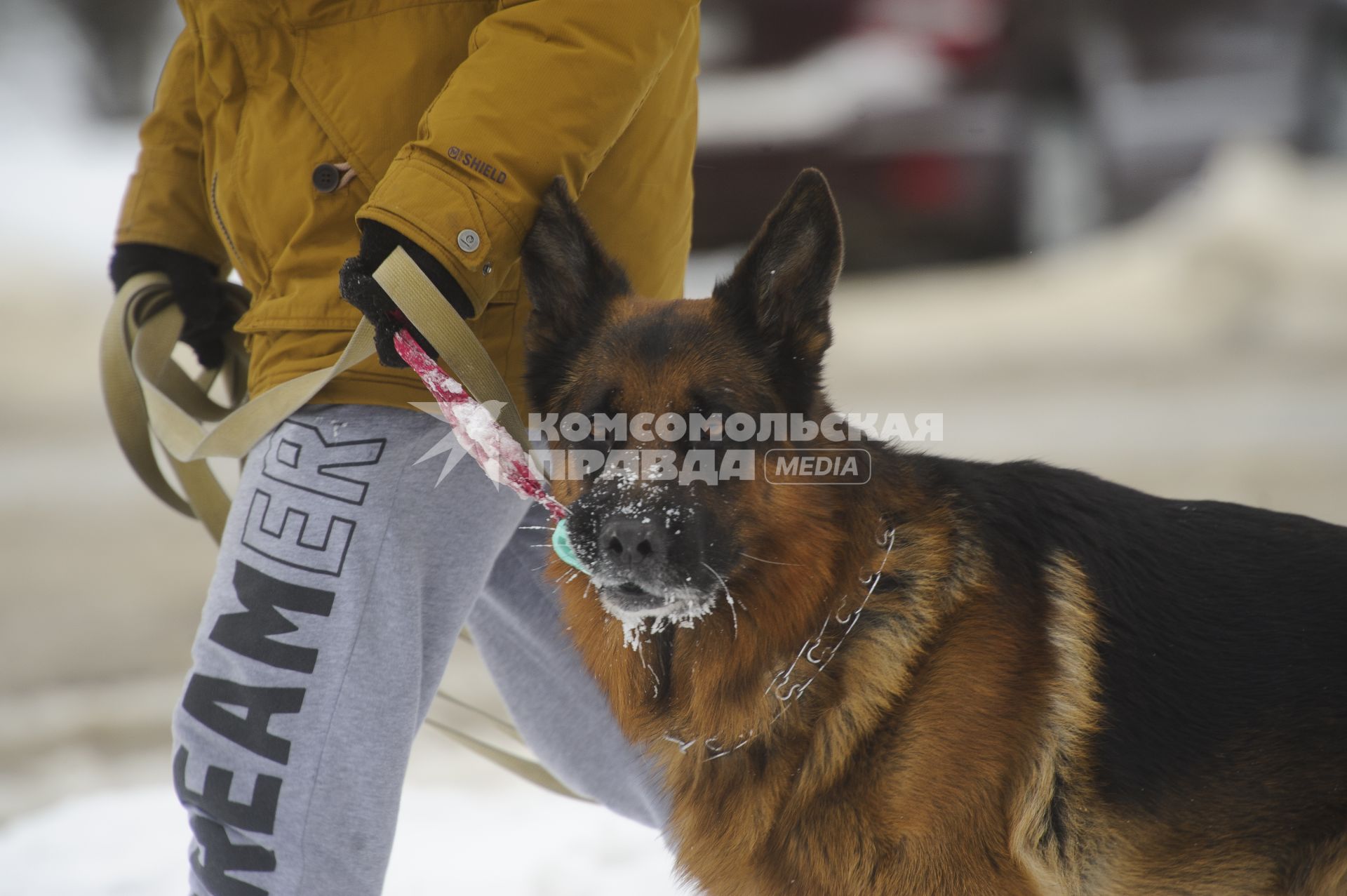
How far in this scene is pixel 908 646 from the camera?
193 cm

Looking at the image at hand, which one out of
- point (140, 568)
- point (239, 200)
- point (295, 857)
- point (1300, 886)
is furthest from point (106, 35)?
point (1300, 886)

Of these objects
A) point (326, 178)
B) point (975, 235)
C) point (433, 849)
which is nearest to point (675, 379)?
point (326, 178)

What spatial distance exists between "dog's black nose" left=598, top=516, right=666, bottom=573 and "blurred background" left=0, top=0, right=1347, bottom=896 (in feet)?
12.0

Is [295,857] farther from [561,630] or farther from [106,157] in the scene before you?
[106,157]

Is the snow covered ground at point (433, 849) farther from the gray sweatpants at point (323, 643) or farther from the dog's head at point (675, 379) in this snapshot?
the dog's head at point (675, 379)

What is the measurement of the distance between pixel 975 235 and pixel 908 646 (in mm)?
8877

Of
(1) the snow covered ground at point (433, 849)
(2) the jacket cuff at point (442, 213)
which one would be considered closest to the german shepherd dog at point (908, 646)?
(2) the jacket cuff at point (442, 213)

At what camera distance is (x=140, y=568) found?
569 cm

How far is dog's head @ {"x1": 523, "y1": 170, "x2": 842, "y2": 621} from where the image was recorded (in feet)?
6.13

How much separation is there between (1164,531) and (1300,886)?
654 millimetres

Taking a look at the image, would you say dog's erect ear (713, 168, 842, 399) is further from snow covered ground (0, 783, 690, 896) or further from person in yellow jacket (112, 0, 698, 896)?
snow covered ground (0, 783, 690, 896)

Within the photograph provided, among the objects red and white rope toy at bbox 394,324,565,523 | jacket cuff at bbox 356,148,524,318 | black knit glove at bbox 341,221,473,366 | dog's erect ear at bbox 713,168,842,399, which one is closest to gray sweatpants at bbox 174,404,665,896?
red and white rope toy at bbox 394,324,565,523

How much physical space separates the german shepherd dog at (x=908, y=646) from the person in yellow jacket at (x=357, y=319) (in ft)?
0.63

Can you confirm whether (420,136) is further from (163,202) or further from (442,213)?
(163,202)
